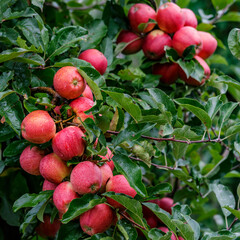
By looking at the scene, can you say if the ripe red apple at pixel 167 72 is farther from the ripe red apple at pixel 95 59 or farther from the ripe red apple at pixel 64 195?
the ripe red apple at pixel 64 195

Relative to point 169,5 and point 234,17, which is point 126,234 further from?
point 234,17

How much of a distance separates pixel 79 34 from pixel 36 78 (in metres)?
0.15

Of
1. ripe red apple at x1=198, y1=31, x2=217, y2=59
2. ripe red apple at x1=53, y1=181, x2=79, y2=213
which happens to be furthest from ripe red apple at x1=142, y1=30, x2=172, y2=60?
ripe red apple at x1=53, y1=181, x2=79, y2=213

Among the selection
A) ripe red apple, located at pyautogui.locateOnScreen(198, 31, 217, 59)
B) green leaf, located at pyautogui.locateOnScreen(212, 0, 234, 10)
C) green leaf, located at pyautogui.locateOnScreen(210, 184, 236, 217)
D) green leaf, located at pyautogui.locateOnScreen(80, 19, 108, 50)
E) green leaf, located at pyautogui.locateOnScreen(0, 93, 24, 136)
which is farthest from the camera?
green leaf, located at pyautogui.locateOnScreen(212, 0, 234, 10)

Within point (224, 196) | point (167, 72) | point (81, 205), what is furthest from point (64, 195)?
point (167, 72)

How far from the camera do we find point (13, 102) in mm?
735

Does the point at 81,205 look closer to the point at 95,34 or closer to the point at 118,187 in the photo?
the point at 118,187

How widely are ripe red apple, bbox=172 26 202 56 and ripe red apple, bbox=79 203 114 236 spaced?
0.55m

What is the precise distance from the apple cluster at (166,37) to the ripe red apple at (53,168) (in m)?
0.49

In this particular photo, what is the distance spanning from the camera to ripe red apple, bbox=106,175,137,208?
673 millimetres

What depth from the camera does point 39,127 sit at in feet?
2.11

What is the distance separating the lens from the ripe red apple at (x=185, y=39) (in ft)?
3.24

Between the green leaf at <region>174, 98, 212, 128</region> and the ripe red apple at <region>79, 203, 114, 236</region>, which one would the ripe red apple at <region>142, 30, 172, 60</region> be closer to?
the green leaf at <region>174, 98, 212, 128</region>

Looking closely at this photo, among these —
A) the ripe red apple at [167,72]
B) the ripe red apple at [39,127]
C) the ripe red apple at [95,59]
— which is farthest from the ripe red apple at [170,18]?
the ripe red apple at [39,127]
